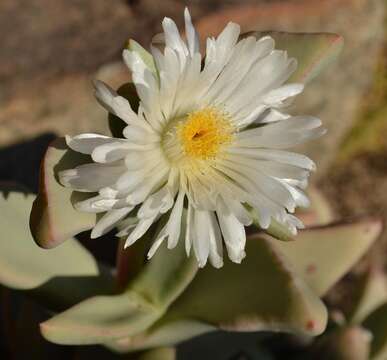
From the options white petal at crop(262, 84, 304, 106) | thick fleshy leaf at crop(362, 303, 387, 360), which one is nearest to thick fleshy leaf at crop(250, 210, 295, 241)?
white petal at crop(262, 84, 304, 106)

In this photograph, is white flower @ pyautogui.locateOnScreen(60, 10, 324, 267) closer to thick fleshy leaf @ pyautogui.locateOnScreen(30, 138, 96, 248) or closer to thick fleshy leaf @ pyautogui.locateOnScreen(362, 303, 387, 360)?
thick fleshy leaf @ pyautogui.locateOnScreen(30, 138, 96, 248)

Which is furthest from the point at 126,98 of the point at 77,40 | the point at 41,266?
the point at 77,40

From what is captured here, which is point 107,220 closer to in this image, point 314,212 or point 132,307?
point 132,307

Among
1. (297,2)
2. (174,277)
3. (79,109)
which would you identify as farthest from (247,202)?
(297,2)

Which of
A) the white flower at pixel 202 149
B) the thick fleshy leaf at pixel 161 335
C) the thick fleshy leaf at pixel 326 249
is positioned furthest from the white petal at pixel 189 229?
the thick fleshy leaf at pixel 326 249

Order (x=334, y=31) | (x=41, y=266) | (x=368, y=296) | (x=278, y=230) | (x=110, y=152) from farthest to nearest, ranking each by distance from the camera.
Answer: (x=334, y=31)
(x=368, y=296)
(x=41, y=266)
(x=278, y=230)
(x=110, y=152)

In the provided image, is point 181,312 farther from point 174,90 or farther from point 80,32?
point 80,32
